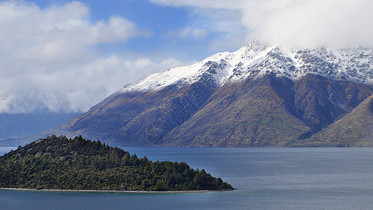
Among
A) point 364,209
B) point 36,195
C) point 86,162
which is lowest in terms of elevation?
point 364,209

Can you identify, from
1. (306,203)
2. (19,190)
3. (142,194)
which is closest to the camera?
(306,203)

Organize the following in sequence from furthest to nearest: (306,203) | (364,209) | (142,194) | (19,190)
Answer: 1. (19,190)
2. (142,194)
3. (306,203)
4. (364,209)

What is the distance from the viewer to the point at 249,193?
17925 cm

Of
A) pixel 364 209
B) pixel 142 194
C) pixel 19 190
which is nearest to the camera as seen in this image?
pixel 364 209

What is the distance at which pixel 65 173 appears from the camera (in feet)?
636

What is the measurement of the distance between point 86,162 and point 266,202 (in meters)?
→ 76.7

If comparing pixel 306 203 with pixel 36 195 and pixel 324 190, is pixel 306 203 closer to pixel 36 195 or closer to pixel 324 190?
pixel 324 190

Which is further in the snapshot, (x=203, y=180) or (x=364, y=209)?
(x=203, y=180)

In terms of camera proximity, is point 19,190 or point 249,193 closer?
point 249,193

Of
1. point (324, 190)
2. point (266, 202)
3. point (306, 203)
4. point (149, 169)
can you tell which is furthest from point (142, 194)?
point (324, 190)

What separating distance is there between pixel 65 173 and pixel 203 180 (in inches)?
2192

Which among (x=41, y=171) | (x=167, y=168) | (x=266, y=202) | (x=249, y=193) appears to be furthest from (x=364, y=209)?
(x=41, y=171)

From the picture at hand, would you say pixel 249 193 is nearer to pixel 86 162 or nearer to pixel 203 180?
pixel 203 180

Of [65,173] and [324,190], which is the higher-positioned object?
[65,173]
